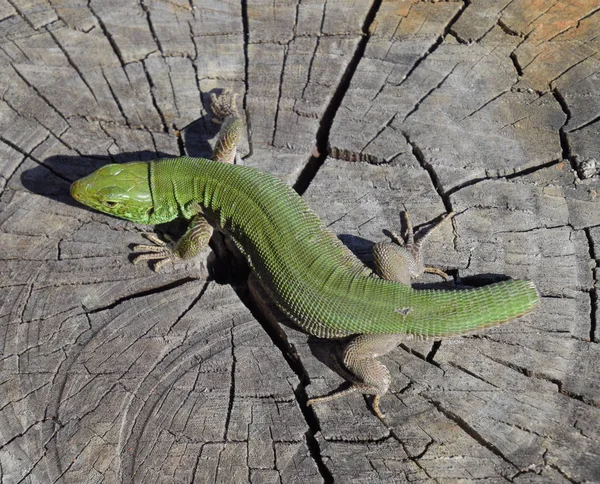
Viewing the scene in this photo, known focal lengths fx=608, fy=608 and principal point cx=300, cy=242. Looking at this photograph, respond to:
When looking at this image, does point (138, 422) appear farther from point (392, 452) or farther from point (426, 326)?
point (426, 326)

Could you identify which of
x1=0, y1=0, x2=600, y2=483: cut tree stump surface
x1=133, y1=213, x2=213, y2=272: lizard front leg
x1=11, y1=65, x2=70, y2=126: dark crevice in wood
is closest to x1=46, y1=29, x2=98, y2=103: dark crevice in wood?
x1=0, y1=0, x2=600, y2=483: cut tree stump surface

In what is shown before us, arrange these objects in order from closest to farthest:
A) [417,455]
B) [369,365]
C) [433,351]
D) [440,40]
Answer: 1. [417,455]
2. [369,365]
3. [433,351]
4. [440,40]

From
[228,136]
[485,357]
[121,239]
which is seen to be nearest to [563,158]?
[485,357]

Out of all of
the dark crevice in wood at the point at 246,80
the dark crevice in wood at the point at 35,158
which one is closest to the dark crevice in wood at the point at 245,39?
the dark crevice in wood at the point at 246,80

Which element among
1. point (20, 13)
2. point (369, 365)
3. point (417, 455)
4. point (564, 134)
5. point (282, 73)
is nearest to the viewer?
point (417, 455)

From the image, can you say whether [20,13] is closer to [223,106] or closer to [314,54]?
[223,106]

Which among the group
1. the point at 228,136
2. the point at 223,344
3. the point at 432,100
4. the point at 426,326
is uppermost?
the point at 432,100

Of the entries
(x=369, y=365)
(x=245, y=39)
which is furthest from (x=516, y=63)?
(x=369, y=365)
